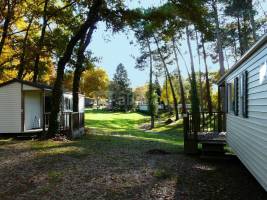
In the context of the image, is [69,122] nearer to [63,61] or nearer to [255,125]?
[63,61]

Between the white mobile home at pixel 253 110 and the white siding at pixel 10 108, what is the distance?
11.3 metres

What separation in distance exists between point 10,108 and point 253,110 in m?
13.5

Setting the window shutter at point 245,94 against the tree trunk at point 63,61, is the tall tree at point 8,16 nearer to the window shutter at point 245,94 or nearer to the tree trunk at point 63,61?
the tree trunk at point 63,61

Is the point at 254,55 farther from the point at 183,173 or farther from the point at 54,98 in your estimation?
the point at 54,98

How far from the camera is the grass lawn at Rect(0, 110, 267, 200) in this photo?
8164 mm

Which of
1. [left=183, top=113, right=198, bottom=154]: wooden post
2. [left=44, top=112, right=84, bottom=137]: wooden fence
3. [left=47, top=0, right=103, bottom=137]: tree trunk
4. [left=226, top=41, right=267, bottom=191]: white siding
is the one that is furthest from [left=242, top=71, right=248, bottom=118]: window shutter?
[left=44, top=112, right=84, bottom=137]: wooden fence

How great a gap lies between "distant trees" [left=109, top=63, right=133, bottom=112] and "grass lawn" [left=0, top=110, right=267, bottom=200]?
5514cm

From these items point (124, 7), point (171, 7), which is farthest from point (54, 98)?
point (171, 7)

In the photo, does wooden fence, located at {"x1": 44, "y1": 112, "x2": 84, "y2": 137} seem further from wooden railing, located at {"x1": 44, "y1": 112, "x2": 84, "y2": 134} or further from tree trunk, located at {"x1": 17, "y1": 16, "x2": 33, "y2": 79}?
tree trunk, located at {"x1": 17, "y1": 16, "x2": 33, "y2": 79}

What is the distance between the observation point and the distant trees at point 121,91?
7216cm

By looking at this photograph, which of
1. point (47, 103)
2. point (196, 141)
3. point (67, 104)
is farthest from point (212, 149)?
point (67, 104)

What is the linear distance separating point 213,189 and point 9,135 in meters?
12.8

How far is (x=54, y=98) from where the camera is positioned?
17969 mm

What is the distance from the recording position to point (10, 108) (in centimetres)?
1883
